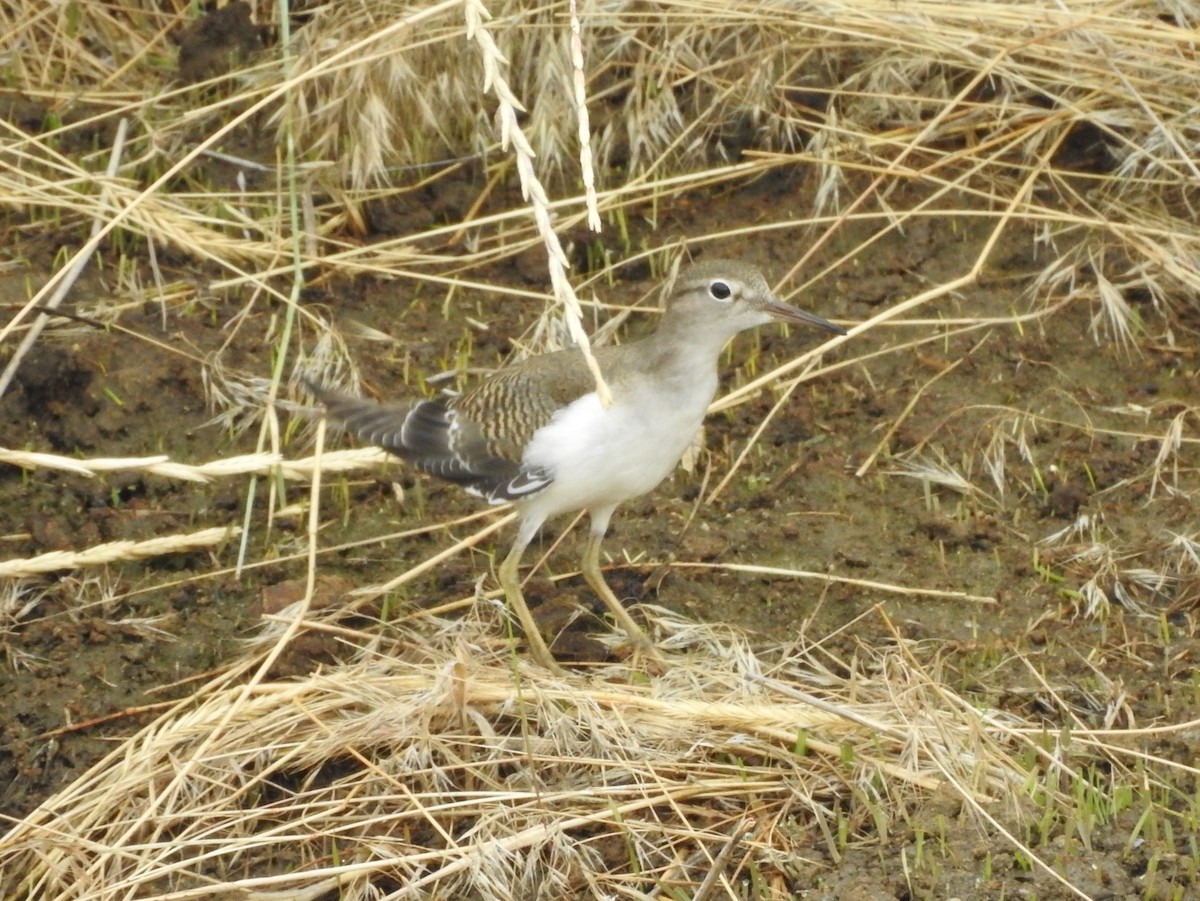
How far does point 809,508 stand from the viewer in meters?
5.21

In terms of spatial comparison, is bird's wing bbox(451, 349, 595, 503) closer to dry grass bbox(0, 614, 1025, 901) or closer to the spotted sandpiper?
the spotted sandpiper

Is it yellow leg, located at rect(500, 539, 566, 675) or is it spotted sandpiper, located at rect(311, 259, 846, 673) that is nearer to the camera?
spotted sandpiper, located at rect(311, 259, 846, 673)

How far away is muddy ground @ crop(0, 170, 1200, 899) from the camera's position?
4.47 meters

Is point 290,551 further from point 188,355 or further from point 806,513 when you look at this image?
point 806,513

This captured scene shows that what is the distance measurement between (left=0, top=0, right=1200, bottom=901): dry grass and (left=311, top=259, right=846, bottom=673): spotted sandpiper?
31 cm

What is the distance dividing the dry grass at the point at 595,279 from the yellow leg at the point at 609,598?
78mm

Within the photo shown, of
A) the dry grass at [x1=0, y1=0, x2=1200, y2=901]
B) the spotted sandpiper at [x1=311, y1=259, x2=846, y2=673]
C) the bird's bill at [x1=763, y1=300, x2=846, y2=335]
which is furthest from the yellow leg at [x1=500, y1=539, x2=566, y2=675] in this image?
the bird's bill at [x1=763, y1=300, x2=846, y2=335]

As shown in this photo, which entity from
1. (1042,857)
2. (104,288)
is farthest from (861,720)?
(104,288)

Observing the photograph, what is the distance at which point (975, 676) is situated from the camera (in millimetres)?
4523

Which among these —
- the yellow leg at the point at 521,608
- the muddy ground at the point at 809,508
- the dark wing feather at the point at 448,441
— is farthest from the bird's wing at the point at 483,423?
the muddy ground at the point at 809,508

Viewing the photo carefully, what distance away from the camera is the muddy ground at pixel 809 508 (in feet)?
14.7

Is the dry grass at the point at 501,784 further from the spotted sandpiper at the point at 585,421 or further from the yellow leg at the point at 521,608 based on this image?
the spotted sandpiper at the point at 585,421

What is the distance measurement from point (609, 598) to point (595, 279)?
5.04ft

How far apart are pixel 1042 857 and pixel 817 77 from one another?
10.9 feet
